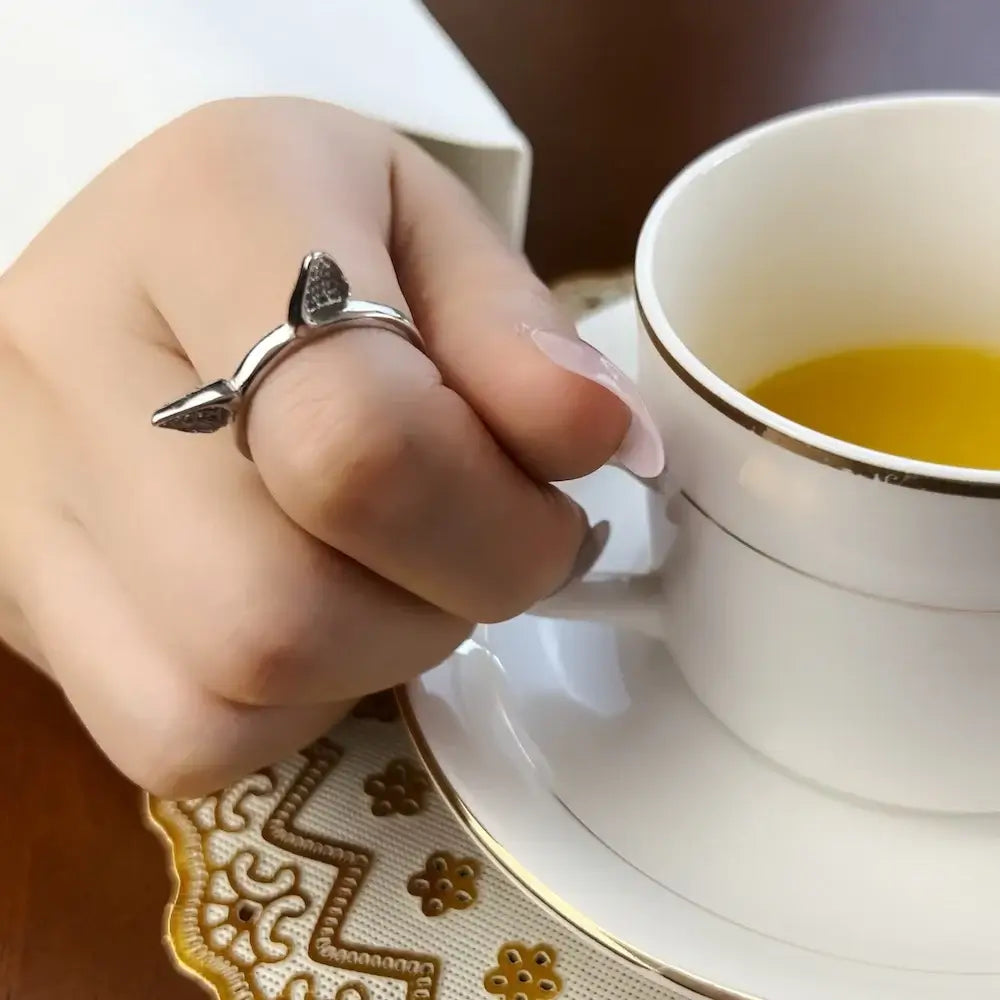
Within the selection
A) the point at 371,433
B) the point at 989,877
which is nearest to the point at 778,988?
the point at 989,877

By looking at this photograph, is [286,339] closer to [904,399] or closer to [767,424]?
[767,424]

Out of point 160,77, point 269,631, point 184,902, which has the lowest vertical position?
point 184,902

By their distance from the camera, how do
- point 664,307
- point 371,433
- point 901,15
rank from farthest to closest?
point 901,15 → point 664,307 → point 371,433

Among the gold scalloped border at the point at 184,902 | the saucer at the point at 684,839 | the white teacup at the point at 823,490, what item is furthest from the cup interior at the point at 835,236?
the gold scalloped border at the point at 184,902

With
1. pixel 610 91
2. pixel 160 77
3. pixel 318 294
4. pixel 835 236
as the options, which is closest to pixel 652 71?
pixel 610 91

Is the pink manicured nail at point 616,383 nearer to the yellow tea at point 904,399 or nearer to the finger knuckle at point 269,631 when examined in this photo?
the finger knuckle at point 269,631

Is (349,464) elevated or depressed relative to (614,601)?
elevated

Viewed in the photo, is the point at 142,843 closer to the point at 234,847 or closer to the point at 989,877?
the point at 234,847
